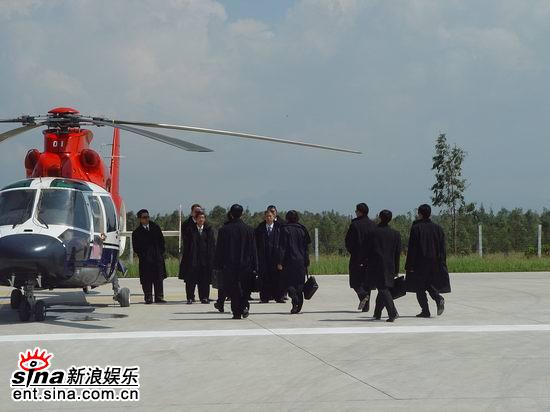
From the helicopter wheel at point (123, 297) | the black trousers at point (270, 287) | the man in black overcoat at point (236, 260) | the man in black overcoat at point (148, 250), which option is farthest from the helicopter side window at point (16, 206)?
the black trousers at point (270, 287)

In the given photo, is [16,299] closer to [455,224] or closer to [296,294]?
[296,294]

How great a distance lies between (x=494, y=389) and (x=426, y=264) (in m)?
5.92

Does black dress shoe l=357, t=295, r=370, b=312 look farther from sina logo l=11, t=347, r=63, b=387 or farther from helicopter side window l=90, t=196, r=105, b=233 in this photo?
sina logo l=11, t=347, r=63, b=387

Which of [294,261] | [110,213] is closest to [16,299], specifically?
[110,213]

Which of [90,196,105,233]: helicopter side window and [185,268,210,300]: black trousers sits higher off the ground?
[90,196,105,233]: helicopter side window

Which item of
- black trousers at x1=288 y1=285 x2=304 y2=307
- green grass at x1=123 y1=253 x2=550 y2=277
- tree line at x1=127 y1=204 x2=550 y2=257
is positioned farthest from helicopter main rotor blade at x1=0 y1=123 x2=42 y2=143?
tree line at x1=127 y1=204 x2=550 y2=257

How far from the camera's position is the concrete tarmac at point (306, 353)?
7.36 metres

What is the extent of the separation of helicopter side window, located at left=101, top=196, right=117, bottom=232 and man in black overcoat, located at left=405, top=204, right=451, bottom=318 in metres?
5.18

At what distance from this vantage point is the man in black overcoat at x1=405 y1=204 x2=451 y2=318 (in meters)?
13.6

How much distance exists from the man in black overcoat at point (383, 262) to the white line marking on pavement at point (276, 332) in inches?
30.8

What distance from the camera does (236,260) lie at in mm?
13602

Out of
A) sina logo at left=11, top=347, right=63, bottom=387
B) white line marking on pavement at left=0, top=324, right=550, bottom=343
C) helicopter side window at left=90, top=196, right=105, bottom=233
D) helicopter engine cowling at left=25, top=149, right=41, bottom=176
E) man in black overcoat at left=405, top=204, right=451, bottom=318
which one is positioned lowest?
sina logo at left=11, top=347, right=63, bottom=387

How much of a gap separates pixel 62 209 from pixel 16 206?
2.27 feet

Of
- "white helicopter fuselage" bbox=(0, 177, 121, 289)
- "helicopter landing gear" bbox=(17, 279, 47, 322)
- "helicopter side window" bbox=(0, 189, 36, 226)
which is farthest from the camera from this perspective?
"helicopter landing gear" bbox=(17, 279, 47, 322)
